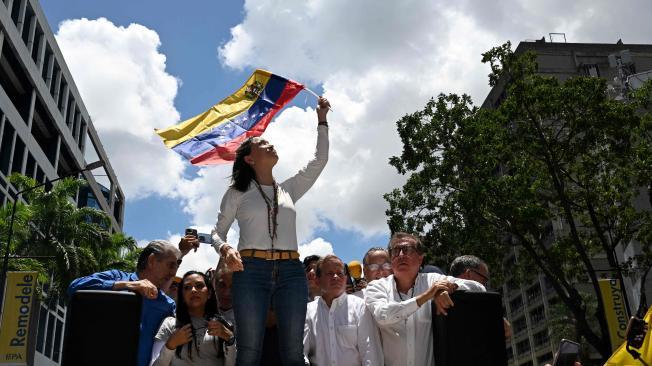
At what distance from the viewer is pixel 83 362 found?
10.1ft

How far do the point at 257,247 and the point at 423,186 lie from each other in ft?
53.9

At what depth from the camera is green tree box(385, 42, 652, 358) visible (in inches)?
746

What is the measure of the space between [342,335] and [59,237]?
26687 mm

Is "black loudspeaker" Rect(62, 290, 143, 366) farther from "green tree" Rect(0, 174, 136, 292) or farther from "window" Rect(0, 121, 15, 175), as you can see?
"window" Rect(0, 121, 15, 175)

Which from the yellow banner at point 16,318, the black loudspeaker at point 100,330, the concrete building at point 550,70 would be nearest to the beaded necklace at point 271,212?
the black loudspeaker at point 100,330

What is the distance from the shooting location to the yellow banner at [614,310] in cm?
1741

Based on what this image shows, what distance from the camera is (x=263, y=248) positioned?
4.22 metres

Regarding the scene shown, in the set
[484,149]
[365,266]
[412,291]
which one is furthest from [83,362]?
[484,149]

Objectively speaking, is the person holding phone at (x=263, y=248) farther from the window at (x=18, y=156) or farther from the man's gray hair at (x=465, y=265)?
the window at (x=18, y=156)

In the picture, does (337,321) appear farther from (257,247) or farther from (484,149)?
(484,149)

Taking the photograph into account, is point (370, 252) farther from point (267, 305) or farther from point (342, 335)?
point (267, 305)

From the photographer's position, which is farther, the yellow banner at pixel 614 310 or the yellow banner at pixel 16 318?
the yellow banner at pixel 16 318

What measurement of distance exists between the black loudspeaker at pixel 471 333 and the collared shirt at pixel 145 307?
6.28ft

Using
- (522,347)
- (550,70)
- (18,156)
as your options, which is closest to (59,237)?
(18,156)
